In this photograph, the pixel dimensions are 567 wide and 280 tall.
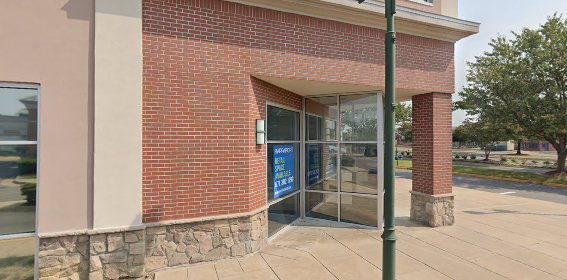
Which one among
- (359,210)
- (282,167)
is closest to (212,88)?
(282,167)

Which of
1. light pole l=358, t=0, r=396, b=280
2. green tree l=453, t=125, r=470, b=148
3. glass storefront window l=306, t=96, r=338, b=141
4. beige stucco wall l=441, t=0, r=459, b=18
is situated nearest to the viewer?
light pole l=358, t=0, r=396, b=280

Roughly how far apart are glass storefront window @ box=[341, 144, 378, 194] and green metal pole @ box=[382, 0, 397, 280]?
13.0ft

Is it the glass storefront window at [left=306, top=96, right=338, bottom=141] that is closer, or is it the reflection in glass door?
the reflection in glass door

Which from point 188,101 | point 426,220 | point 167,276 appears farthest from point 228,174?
point 426,220

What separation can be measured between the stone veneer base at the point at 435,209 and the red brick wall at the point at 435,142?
16cm

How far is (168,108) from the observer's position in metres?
5.46

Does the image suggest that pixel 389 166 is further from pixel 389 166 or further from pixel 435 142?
pixel 435 142

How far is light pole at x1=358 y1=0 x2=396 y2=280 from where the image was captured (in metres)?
3.93

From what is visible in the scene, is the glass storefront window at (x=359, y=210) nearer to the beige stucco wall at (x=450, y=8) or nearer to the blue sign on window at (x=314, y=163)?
the blue sign on window at (x=314, y=163)

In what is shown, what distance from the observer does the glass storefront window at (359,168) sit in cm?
796

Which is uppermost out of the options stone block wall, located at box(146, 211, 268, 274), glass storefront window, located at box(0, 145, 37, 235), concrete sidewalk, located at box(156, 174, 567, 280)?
glass storefront window, located at box(0, 145, 37, 235)

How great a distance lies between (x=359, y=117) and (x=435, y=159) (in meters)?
2.29

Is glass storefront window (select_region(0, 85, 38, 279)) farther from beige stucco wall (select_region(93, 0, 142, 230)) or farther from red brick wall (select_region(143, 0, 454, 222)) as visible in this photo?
red brick wall (select_region(143, 0, 454, 222))

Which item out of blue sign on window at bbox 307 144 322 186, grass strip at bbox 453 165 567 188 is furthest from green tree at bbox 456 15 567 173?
blue sign on window at bbox 307 144 322 186
